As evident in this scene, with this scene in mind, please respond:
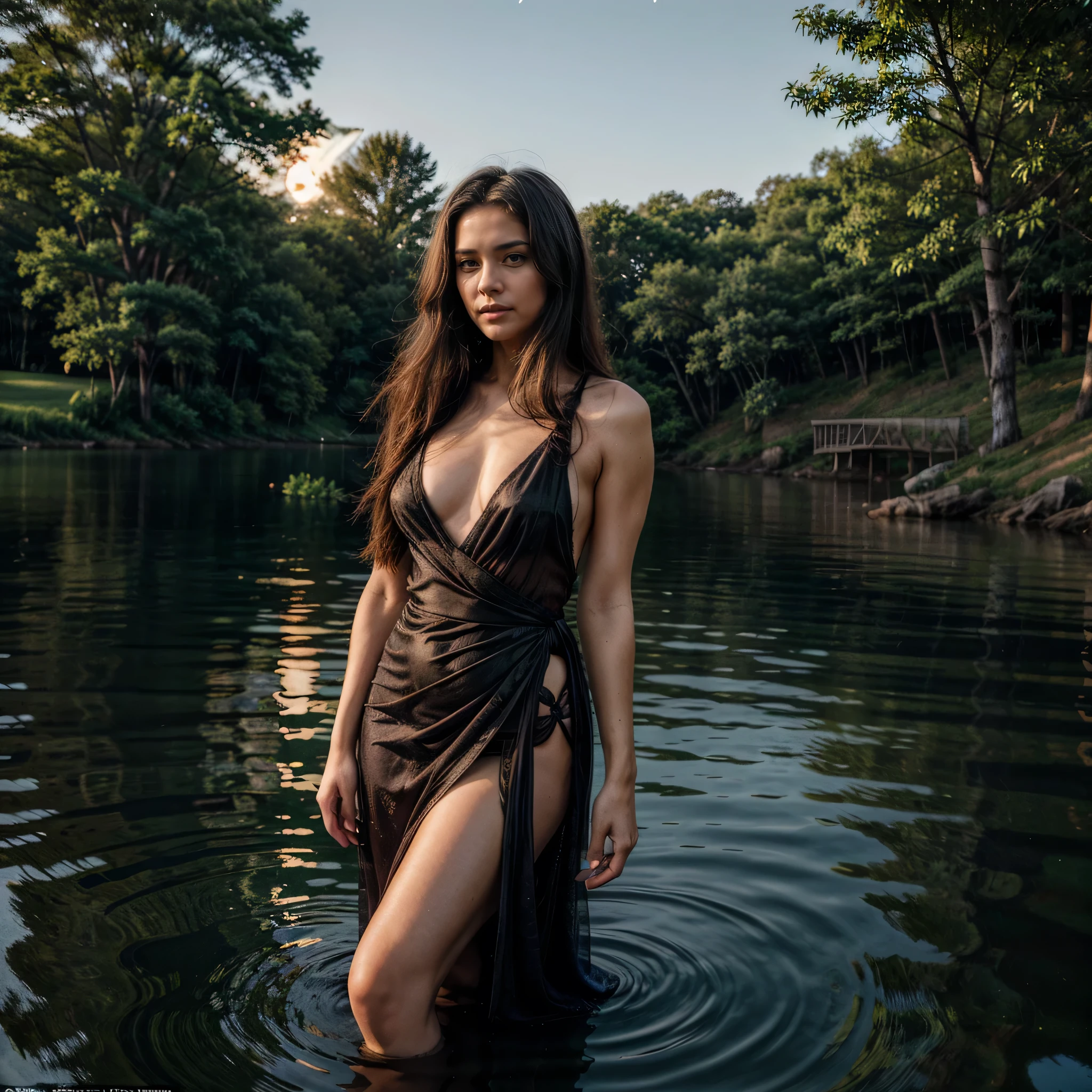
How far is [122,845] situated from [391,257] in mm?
60143

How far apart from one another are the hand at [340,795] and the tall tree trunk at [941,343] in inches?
1434

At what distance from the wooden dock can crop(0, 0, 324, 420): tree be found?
68.9ft

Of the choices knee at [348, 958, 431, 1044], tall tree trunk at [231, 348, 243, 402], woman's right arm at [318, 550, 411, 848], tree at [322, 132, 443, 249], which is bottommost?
knee at [348, 958, 431, 1044]

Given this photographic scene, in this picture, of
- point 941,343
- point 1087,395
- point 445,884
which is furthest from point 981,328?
point 445,884

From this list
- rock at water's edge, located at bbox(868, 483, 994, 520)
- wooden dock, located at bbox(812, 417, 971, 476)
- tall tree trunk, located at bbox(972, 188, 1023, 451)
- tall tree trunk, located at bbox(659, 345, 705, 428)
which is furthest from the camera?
tall tree trunk, located at bbox(659, 345, 705, 428)

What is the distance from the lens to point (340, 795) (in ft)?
8.46

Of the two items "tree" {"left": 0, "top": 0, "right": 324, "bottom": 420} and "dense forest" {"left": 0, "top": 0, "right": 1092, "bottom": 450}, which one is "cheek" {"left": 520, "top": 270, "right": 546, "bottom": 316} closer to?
"dense forest" {"left": 0, "top": 0, "right": 1092, "bottom": 450}

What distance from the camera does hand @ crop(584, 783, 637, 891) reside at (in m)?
2.36

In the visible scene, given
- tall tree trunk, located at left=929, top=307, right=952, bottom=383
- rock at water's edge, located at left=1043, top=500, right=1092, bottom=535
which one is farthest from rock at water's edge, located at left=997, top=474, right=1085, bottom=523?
tall tree trunk, located at left=929, top=307, right=952, bottom=383

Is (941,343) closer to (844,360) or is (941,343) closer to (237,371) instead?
(844,360)

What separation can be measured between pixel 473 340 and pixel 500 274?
31 centimetres

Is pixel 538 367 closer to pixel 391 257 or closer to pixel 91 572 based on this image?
pixel 91 572

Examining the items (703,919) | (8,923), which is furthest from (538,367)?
(8,923)

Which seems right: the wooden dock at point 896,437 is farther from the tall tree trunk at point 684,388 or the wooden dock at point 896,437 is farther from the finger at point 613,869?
the finger at point 613,869
